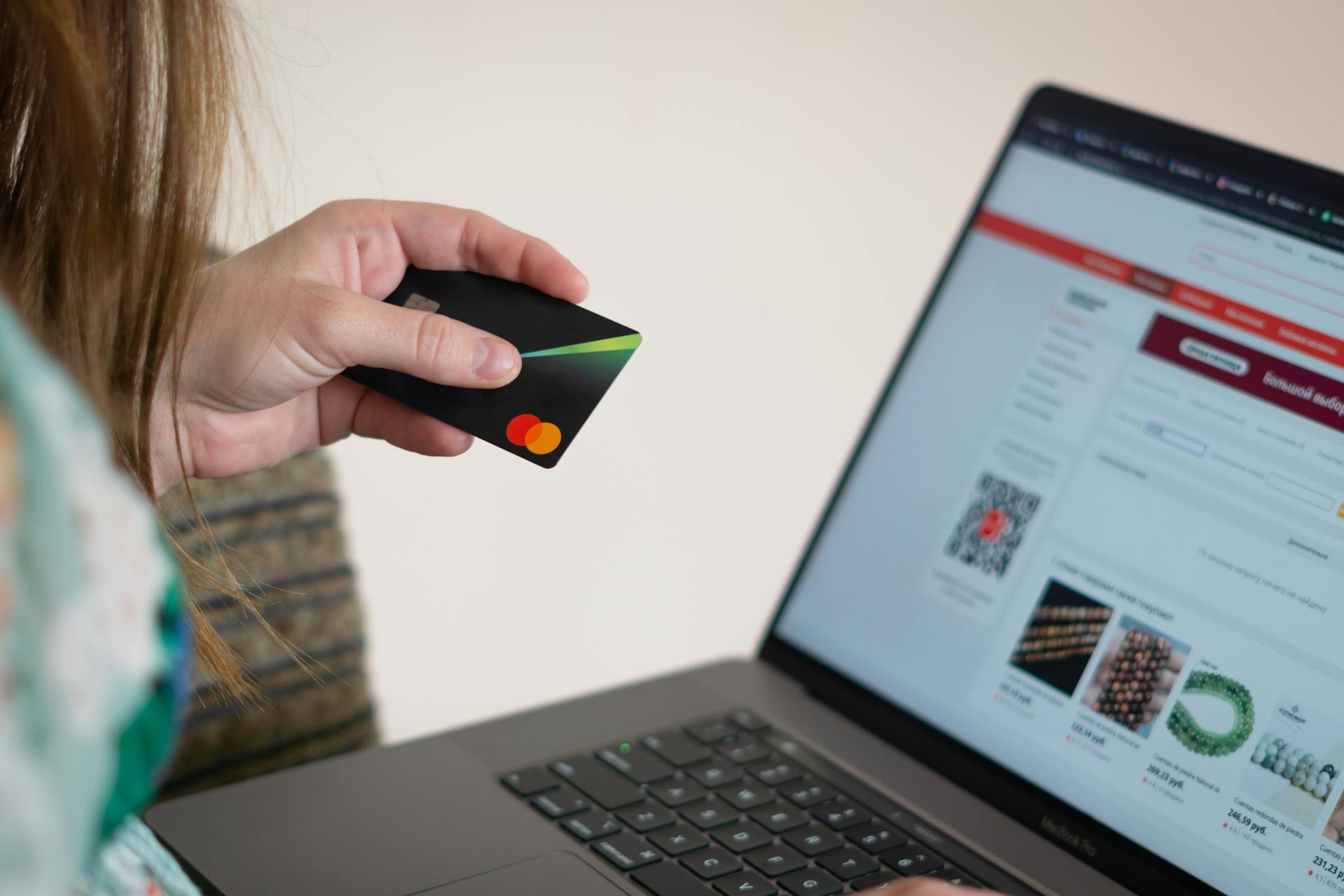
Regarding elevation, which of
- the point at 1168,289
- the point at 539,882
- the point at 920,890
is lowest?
the point at 539,882

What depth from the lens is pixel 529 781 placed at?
1.94 feet

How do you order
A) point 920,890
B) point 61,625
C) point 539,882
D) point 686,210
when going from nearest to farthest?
1. point 61,625
2. point 920,890
3. point 539,882
4. point 686,210

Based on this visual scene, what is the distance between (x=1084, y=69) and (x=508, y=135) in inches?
31.2

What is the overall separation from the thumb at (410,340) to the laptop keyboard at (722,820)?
0.21 meters

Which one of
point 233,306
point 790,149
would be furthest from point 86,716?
point 790,149

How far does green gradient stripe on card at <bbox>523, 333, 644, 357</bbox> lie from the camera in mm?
576

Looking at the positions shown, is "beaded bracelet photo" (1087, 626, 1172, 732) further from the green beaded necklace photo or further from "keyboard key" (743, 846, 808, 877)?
"keyboard key" (743, 846, 808, 877)

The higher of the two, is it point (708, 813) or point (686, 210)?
point (686, 210)

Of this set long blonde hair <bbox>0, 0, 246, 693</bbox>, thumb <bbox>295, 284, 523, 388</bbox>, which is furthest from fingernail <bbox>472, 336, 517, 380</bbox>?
long blonde hair <bbox>0, 0, 246, 693</bbox>

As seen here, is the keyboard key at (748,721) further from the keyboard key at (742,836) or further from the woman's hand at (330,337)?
the woman's hand at (330,337)

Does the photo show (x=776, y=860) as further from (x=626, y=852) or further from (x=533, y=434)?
(x=533, y=434)

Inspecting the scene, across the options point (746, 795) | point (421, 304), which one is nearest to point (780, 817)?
point (746, 795)

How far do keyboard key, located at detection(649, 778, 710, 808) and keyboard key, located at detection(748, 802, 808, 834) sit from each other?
0.03 meters

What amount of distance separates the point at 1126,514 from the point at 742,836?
0.26m
